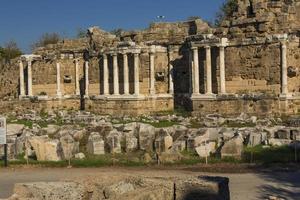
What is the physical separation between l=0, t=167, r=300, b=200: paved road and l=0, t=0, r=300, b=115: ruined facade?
45.1 ft

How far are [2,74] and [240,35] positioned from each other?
87.0 ft

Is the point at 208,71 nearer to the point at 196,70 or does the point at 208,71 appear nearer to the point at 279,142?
the point at 196,70

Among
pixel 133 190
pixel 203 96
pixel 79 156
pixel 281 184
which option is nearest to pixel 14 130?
pixel 79 156

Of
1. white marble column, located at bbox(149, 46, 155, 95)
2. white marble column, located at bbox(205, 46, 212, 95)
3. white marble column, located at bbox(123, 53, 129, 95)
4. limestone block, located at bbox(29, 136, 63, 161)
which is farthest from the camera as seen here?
white marble column, located at bbox(123, 53, 129, 95)

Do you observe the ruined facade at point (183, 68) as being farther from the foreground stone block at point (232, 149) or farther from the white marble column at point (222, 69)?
the foreground stone block at point (232, 149)

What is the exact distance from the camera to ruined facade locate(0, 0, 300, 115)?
1129 inches

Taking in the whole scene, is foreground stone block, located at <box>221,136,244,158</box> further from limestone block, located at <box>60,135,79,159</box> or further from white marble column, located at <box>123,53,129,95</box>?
white marble column, located at <box>123,53,129,95</box>

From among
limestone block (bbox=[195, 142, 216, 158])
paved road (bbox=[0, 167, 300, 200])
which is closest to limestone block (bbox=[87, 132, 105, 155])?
paved road (bbox=[0, 167, 300, 200])

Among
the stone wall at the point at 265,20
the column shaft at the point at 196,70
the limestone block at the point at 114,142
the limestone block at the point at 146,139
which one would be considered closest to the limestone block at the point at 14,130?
the limestone block at the point at 114,142

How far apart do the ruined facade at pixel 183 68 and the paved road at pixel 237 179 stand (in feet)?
45.1

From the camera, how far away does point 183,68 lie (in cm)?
3488

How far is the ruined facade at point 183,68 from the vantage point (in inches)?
1129

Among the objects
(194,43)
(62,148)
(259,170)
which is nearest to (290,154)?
(259,170)

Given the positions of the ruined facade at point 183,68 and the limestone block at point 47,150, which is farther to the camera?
A: the ruined facade at point 183,68
